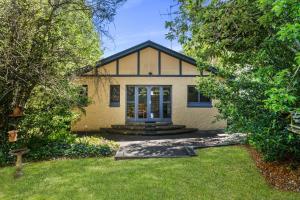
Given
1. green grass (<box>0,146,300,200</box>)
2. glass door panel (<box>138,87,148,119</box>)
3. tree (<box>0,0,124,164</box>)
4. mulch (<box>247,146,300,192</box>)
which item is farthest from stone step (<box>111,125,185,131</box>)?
mulch (<box>247,146,300,192</box>)

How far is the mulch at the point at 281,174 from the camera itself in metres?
6.68

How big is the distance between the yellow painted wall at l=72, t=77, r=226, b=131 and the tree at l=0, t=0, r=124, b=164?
6.66 m

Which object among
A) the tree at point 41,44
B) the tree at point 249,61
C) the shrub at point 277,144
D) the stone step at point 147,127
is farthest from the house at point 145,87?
the shrub at point 277,144

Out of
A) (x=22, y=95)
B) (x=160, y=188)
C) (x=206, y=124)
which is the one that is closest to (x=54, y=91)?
(x=22, y=95)

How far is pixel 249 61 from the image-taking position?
855 cm

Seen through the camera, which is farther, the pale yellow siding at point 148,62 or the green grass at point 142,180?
the pale yellow siding at point 148,62

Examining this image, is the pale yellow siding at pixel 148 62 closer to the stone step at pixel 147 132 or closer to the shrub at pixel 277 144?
the stone step at pixel 147 132

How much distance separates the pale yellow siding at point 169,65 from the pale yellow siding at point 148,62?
40 cm

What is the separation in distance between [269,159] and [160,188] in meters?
3.41

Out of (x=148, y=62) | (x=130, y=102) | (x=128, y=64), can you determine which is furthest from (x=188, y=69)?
(x=130, y=102)

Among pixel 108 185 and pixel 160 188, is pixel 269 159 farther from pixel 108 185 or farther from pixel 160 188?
pixel 108 185

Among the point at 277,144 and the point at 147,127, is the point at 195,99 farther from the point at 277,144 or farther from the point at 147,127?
the point at 277,144

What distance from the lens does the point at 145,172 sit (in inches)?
297

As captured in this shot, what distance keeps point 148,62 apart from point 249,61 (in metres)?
8.94
